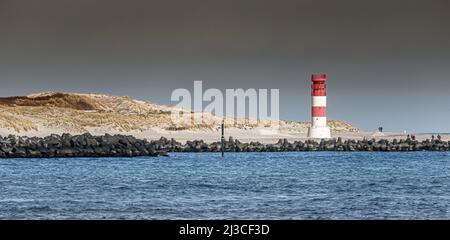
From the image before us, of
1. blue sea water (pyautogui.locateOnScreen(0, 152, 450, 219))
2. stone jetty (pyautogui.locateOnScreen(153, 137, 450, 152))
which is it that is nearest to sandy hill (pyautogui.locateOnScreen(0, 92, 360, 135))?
stone jetty (pyautogui.locateOnScreen(153, 137, 450, 152))

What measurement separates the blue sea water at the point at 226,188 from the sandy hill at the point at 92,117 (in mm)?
12568

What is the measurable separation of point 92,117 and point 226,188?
3267 cm

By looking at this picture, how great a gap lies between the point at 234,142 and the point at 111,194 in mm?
19268

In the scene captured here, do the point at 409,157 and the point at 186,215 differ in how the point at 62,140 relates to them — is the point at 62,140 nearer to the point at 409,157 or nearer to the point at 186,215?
the point at 409,157

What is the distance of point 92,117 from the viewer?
5516 cm

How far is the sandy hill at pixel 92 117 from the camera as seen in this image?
46812 mm

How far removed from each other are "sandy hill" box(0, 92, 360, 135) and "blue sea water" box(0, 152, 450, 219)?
12.6 m

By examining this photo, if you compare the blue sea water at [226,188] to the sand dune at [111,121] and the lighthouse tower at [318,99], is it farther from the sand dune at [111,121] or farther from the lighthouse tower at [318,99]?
the sand dune at [111,121]

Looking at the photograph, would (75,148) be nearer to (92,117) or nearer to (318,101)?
(318,101)

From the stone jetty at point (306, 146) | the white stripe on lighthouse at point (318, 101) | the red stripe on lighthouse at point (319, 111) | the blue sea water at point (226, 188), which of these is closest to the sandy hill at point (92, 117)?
the stone jetty at point (306, 146)

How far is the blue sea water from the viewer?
1809 centimetres

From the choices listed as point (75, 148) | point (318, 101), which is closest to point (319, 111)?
point (318, 101)

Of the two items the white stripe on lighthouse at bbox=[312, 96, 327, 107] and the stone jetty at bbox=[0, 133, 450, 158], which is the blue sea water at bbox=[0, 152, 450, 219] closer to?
the stone jetty at bbox=[0, 133, 450, 158]
